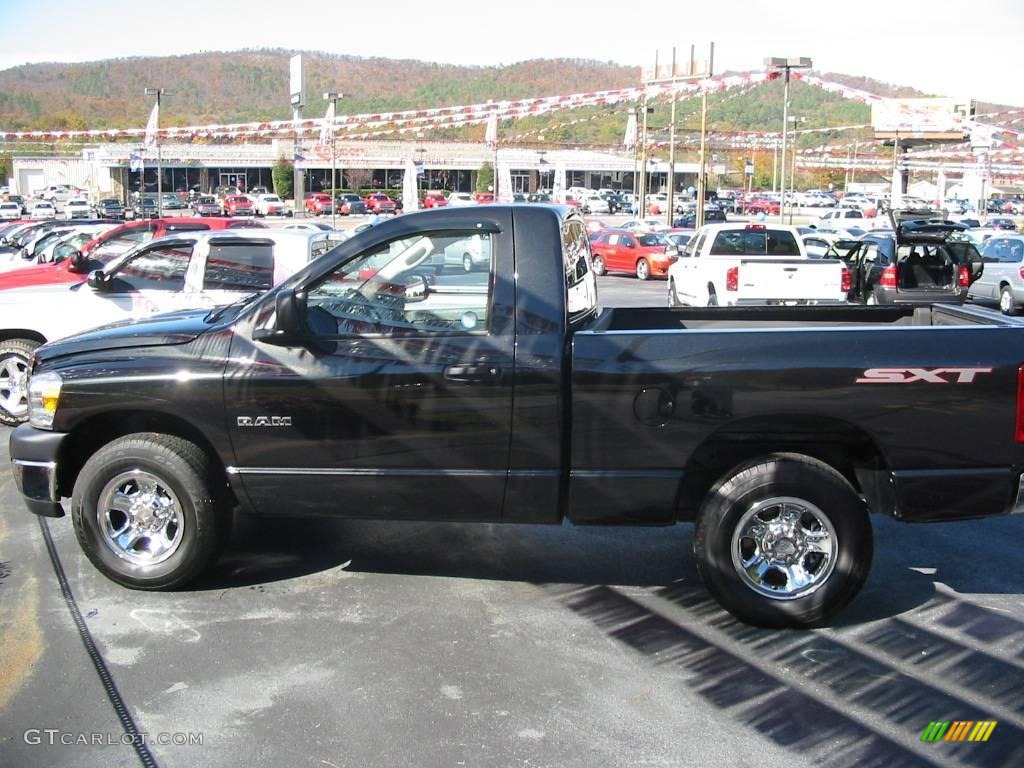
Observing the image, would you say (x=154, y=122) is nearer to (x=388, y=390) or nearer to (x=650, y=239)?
(x=650, y=239)

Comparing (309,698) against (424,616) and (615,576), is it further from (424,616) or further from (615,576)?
(615,576)

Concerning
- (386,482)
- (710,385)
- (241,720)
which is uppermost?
(710,385)

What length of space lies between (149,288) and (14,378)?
149 cm

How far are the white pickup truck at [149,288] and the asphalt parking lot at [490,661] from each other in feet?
12.6

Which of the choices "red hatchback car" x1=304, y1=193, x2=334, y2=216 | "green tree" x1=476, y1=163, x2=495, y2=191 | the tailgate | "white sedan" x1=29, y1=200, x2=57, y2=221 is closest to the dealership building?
"green tree" x1=476, y1=163, x2=495, y2=191

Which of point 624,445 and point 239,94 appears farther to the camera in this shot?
point 239,94

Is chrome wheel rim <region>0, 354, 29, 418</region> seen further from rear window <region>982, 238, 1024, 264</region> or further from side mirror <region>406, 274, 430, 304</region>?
rear window <region>982, 238, 1024, 264</region>

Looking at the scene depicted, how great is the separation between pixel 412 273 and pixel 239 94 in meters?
200

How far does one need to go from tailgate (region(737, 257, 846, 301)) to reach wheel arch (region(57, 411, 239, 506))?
11003mm

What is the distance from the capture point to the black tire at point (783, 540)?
4930 mm

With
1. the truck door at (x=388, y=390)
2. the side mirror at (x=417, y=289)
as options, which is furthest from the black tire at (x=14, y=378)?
the side mirror at (x=417, y=289)

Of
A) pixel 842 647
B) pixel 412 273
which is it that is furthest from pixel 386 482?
pixel 842 647

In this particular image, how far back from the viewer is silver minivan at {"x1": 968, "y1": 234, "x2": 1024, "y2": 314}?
Answer: 69.2 ft

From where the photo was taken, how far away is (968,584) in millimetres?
5656
